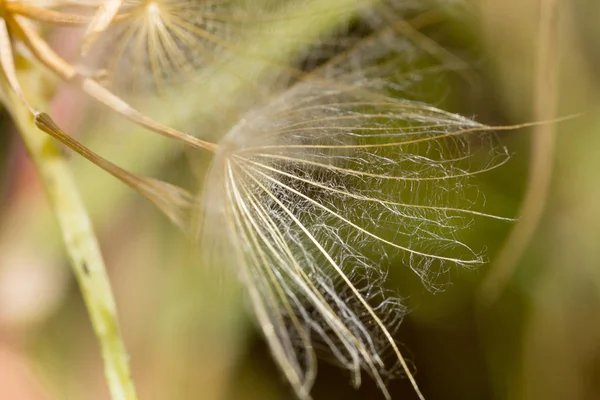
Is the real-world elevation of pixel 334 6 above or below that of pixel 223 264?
above

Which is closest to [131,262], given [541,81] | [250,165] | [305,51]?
[305,51]

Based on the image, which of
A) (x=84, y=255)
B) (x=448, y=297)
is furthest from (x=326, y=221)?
(x=448, y=297)

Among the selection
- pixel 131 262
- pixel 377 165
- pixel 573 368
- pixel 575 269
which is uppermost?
pixel 131 262

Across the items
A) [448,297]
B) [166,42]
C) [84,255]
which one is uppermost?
[166,42]

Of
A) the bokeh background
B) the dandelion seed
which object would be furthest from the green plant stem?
the bokeh background

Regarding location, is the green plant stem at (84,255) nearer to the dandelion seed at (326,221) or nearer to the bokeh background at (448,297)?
the dandelion seed at (326,221)

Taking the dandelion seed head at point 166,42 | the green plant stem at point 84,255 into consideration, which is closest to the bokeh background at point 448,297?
the dandelion seed head at point 166,42

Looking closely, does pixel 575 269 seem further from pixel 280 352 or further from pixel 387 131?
pixel 280 352

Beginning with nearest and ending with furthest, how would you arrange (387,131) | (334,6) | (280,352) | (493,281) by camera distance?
1. (280,352)
2. (387,131)
3. (334,6)
4. (493,281)

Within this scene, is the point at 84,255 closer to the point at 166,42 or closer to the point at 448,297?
the point at 166,42
